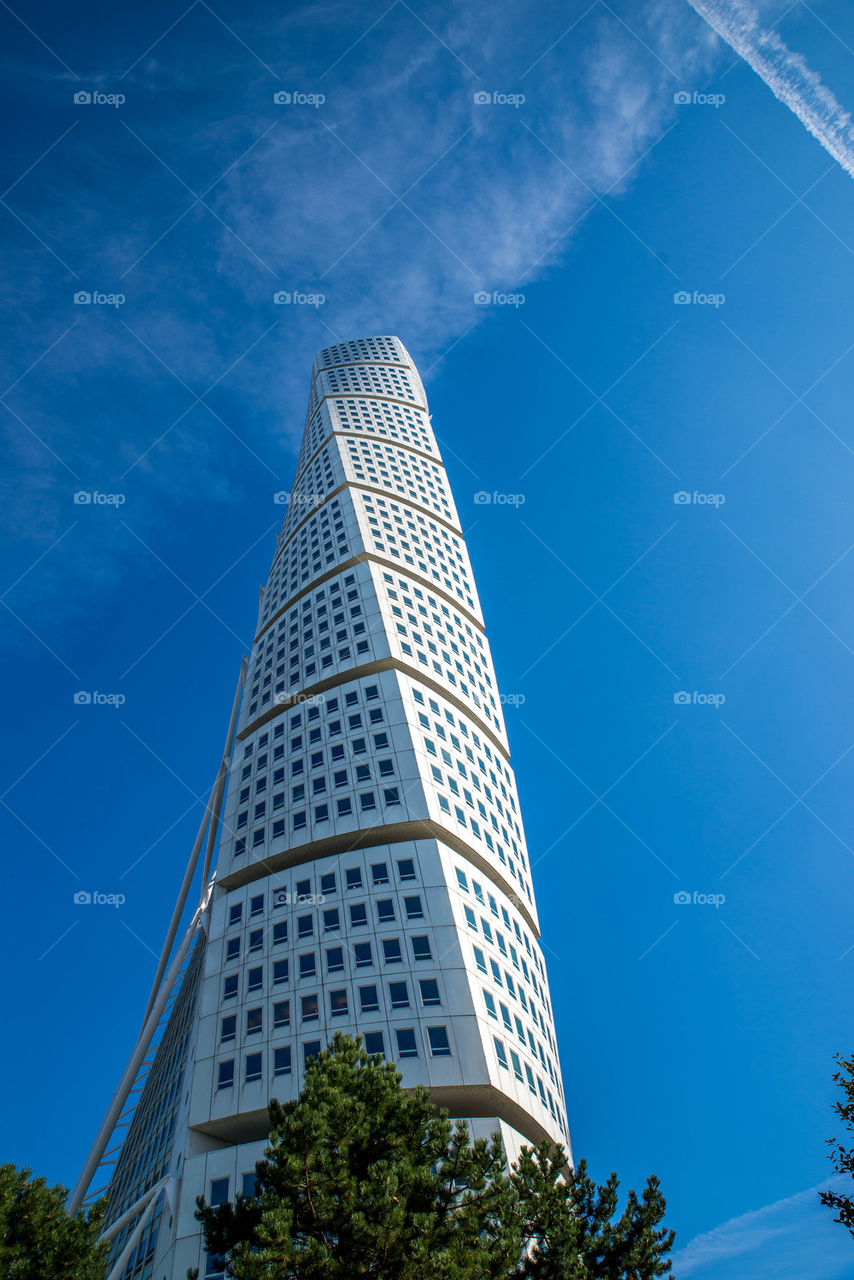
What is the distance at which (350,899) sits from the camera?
39.3m

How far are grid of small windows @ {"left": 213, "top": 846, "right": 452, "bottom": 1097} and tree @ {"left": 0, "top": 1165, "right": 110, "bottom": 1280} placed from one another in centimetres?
1712

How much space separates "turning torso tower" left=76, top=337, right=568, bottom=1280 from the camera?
112ft

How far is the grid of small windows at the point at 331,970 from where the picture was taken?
113 ft

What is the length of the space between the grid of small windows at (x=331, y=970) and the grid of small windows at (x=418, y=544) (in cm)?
3048

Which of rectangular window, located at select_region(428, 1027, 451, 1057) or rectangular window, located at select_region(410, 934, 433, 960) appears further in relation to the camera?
rectangular window, located at select_region(410, 934, 433, 960)

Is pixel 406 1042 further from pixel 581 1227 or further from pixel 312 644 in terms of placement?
pixel 312 644

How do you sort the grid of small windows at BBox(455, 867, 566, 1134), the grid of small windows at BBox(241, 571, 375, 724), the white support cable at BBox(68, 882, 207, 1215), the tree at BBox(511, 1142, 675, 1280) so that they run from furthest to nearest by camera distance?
the grid of small windows at BBox(241, 571, 375, 724)
the white support cable at BBox(68, 882, 207, 1215)
the grid of small windows at BBox(455, 867, 566, 1134)
the tree at BBox(511, 1142, 675, 1280)

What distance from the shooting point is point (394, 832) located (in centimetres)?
4422

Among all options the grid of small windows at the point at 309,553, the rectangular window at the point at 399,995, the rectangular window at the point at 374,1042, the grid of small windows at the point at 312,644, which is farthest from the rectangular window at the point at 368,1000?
the grid of small windows at the point at 309,553

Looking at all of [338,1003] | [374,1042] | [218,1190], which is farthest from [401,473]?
[218,1190]

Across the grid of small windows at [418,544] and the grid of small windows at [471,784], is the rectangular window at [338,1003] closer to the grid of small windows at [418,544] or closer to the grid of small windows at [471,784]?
the grid of small windows at [471,784]

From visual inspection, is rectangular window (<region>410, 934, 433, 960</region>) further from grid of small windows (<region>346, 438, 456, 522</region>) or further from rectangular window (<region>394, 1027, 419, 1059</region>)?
grid of small windows (<region>346, 438, 456, 522</region>)

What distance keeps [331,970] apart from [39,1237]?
20128 mm

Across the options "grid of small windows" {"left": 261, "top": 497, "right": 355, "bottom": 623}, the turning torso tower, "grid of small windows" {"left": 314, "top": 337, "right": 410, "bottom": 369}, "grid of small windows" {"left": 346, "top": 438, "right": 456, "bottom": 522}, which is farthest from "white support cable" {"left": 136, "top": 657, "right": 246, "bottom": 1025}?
"grid of small windows" {"left": 314, "top": 337, "right": 410, "bottom": 369}
